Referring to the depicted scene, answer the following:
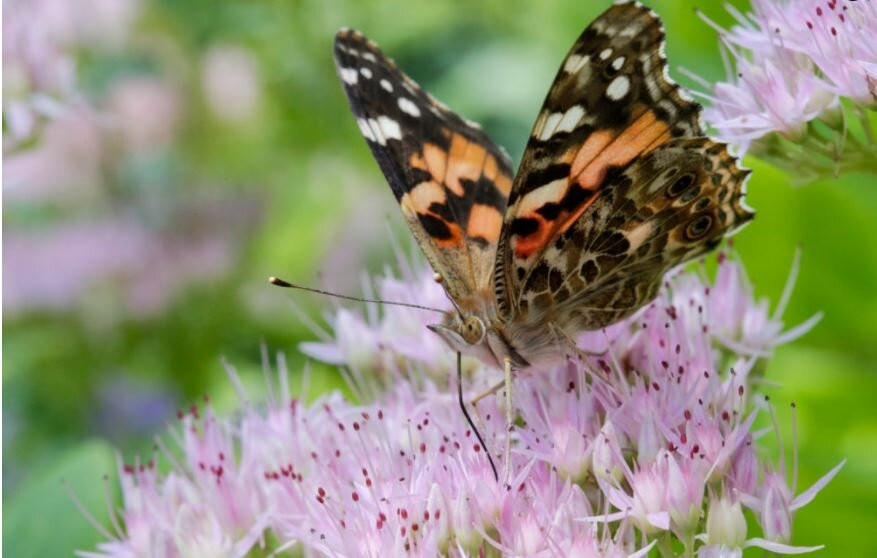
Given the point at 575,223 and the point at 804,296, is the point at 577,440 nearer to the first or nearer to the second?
the point at 575,223

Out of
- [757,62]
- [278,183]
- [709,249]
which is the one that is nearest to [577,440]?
[709,249]

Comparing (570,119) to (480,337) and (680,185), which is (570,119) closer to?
(680,185)

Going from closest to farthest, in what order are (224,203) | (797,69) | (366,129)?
1. (797,69)
2. (366,129)
3. (224,203)

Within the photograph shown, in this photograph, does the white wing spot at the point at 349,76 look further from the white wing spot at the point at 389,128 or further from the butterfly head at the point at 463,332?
the butterfly head at the point at 463,332

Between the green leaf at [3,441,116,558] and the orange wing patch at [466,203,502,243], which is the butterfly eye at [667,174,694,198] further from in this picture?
the green leaf at [3,441,116,558]

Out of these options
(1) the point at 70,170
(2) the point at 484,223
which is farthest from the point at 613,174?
(1) the point at 70,170

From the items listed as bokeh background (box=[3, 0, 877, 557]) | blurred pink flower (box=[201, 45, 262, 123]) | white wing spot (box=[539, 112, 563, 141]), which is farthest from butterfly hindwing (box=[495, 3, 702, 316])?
blurred pink flower (box=[201, 45, 262, 123])
